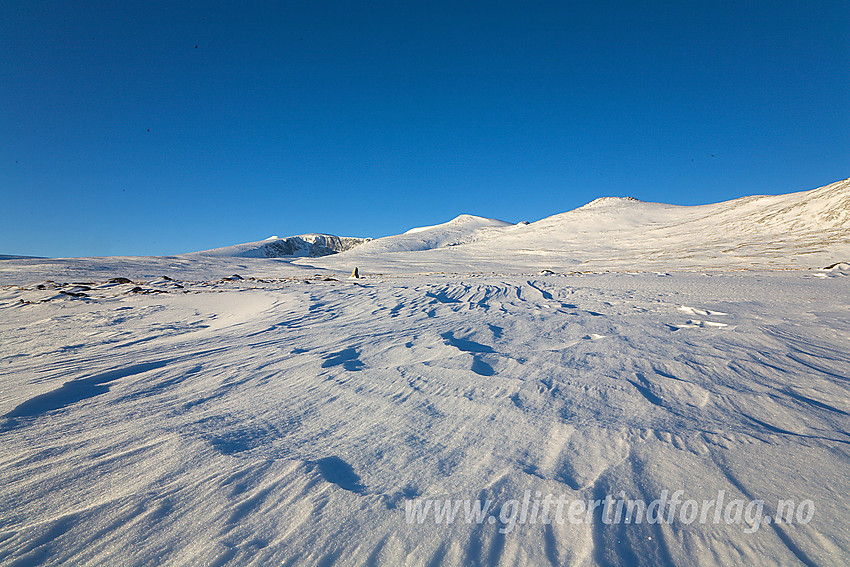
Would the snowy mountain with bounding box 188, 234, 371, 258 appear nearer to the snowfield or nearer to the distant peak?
the distant peak

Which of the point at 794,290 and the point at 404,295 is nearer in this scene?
the point at 794,290

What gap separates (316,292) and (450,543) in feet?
20.8

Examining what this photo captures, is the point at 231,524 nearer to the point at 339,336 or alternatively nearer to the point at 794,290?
the point at 339,336

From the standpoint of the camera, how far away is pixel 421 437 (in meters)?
1.92

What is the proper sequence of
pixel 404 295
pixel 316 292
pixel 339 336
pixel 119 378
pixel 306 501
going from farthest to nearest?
1. pixel 316 292
2. pixel 404 295
3. pixel 339 336
4. pixel 119 378
5. pixel 306 501

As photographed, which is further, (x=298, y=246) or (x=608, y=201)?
(x=298, y=246)

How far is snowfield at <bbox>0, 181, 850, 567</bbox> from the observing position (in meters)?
1.27

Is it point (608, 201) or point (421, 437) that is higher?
point (608, 201)

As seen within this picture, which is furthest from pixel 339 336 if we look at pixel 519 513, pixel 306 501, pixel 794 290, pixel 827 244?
pixel 827 244

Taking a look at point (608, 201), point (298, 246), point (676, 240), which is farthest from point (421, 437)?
point (298, 246)

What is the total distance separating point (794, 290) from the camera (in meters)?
5.64

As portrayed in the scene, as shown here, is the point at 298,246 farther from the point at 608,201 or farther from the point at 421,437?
the point at 421,437

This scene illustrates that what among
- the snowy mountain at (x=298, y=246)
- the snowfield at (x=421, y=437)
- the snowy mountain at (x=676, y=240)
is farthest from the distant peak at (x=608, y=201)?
the snowfield at (x=421, y=437)

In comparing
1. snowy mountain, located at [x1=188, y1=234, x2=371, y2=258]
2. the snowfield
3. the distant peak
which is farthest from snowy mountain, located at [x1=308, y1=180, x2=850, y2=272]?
snowy mountain, located at [x1=188, y1=234, x2=371, y2=258]
